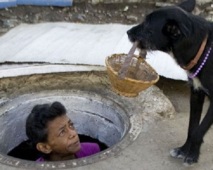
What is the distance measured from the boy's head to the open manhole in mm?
314

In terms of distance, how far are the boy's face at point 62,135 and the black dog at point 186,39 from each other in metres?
0.74

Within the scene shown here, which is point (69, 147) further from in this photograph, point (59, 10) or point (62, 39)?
point (59, 10)

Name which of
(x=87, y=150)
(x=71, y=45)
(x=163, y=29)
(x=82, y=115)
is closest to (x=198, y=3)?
(x=71, y=45)

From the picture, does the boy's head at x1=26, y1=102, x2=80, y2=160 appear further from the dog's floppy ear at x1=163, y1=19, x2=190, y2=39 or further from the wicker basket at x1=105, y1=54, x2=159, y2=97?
the dog's floppy ear at x1=163, y1=19, x2=190, y2=39

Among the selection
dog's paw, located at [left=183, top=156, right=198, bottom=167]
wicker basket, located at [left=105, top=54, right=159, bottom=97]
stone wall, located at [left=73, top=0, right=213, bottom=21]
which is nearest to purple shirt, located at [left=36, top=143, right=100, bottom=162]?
wicker basket, located at [left=105, top=54, right=159, bottom=97]

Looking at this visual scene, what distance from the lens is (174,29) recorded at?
2580 millimetres

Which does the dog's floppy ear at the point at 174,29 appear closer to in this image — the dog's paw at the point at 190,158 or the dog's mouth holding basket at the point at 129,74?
the dog's mouth holding basket at the point at 129,74

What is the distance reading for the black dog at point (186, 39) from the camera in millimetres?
2604

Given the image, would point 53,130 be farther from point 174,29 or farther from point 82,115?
point 174,29

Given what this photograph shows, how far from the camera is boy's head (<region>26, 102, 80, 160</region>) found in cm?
313

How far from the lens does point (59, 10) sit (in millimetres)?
4871

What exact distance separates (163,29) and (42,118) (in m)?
1.00

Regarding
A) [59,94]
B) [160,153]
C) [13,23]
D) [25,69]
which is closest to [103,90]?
[59,94]

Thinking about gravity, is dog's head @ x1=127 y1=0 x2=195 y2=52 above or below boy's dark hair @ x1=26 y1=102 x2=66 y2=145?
above
